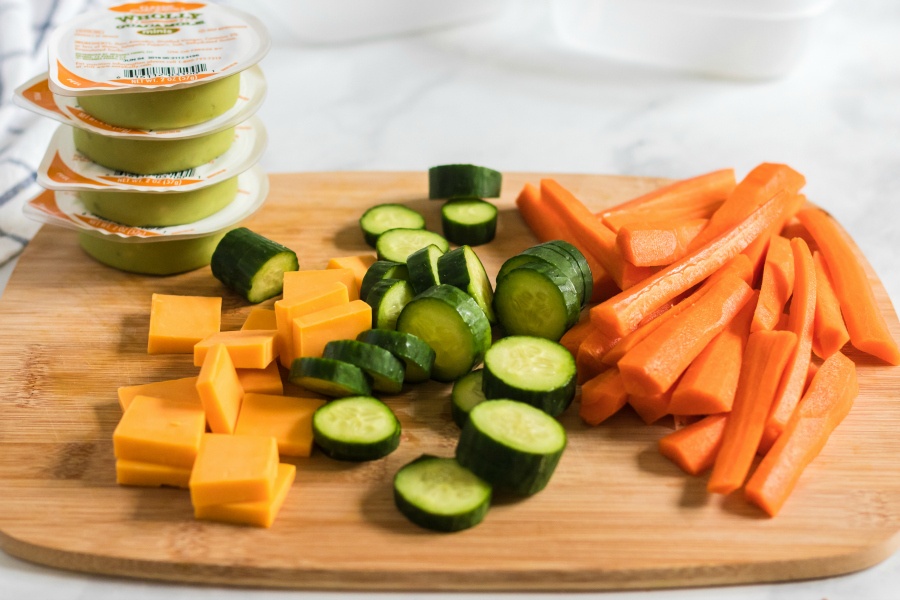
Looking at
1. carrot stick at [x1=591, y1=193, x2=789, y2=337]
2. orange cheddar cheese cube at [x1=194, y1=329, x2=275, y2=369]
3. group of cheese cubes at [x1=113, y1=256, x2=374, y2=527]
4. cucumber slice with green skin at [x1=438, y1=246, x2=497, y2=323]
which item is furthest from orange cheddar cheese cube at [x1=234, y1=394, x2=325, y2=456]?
carrot stick at [x1=591, y1=193, x2=789, y2=337]

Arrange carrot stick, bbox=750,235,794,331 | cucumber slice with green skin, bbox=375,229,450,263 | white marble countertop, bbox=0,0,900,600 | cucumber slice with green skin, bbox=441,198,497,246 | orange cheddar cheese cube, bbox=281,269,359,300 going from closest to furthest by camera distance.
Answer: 1. carrot stick, bbox=750,235,794,331
2. orange cheddar cheese cube, bbox=281,269,359,300
3. cucumber slice with green skin, bbox=375,229,450,263
4. cucumber slice with green skin, bbox=441,198,497,246
5. white marble countertop, bbox=0,0,900,600

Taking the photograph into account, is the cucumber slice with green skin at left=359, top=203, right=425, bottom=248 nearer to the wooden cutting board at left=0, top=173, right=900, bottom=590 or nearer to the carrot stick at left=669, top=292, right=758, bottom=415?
the wooden cutting board at left=0, top=173, right=900, bottom=590

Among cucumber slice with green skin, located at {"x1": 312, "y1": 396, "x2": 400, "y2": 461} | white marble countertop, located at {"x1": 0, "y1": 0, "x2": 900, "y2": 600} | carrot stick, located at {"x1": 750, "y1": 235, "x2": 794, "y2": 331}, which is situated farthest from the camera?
white marble countertop, located at {"x1": 0, "y1": 0, "x2": 900, "y2": 600}

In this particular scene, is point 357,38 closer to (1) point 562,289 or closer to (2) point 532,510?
(1) point 562,289

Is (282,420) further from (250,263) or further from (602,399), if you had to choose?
(602,399)

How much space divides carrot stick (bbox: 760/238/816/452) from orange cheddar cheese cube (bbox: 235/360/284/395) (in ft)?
5.18

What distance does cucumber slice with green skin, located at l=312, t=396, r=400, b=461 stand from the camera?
2.95 metres

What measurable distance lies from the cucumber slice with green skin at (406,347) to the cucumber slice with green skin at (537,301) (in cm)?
38

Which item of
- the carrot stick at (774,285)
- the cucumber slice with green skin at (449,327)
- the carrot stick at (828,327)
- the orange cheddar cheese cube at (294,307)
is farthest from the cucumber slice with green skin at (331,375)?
the carrot stick at (828,327)

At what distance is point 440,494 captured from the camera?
2789 millimetres

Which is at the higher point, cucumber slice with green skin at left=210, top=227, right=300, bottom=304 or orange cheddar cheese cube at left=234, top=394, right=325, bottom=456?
cucumber slice with green skin at left=210, top=227, right=300, bottom=304

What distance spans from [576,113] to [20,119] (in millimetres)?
2870

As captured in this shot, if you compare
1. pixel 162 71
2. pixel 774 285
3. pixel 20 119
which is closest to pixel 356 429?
pixel 162 71

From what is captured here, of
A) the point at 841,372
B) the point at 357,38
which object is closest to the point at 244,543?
the point at 841,372
